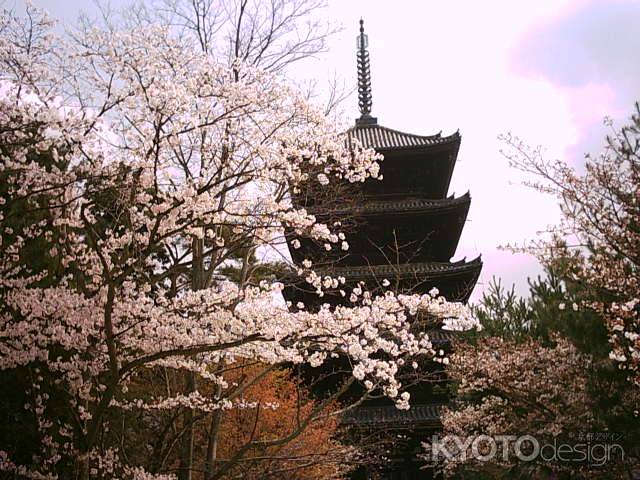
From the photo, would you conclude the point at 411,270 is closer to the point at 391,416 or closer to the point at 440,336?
the point at 440,336

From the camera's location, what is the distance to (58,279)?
8.83 m

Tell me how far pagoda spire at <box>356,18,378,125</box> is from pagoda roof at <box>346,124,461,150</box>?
41 centimetres

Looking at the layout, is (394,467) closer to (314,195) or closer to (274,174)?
(314,195)

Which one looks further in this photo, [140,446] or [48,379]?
[140,446]

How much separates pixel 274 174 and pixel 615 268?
13.8 ft

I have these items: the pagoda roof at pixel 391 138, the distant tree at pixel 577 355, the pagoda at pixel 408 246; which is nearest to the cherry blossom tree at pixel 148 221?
the distant tree at pixel 577 355

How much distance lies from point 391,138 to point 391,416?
8.06 metres

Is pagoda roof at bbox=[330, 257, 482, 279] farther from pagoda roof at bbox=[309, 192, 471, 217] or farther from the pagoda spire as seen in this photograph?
the pagoda spire

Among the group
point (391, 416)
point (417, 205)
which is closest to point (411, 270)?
point (417, 205)

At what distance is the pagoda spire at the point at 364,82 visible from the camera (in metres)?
19.6

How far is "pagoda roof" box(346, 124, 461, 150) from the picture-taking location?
16.5 metres

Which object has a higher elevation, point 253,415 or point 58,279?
point 58,279

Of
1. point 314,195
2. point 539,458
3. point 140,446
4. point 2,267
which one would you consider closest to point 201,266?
point 314,195

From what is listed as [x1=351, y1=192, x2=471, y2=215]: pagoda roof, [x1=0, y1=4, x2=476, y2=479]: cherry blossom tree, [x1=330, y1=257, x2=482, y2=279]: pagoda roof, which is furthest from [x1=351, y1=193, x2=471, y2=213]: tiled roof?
[x1=0, y1=4, x2=476, y2=479]: cherry blossom tree
